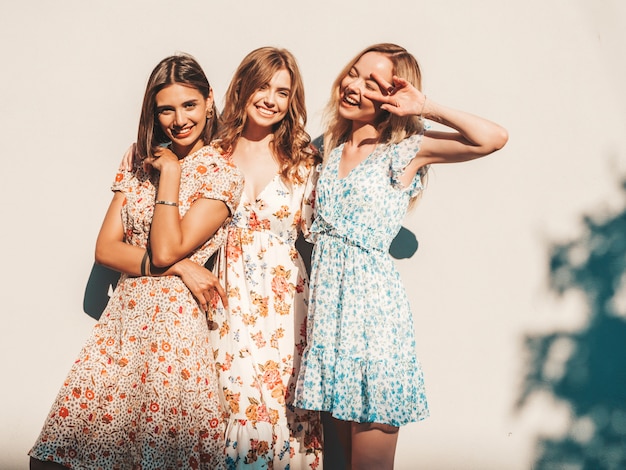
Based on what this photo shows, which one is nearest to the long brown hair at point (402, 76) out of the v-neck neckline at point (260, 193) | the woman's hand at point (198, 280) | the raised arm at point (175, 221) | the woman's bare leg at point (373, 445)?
the v-neck neckline at point (260, 193)

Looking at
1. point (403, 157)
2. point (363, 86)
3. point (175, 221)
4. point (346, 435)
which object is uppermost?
point (363, 86)

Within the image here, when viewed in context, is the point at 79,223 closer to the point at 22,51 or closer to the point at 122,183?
the point at 122,183

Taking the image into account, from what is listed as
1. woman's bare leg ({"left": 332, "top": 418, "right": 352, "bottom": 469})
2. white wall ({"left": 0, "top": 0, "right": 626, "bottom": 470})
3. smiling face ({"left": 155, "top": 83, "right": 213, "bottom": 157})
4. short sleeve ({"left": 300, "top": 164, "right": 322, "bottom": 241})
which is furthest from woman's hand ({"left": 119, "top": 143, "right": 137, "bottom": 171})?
woman's bare leg ({"left": 332, "top": 418, "right": 352, "bottom": 469})

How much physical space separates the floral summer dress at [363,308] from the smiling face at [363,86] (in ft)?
0.64

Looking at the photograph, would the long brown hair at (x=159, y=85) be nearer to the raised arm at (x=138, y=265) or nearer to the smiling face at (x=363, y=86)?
the raised arm at (x=138, y=265)

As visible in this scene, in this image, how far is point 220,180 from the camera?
10.3 feet

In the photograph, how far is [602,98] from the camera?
3.71 m

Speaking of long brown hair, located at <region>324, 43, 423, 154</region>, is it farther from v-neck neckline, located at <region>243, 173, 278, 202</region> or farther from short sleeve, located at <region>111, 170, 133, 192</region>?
short sleeve, located at <region>111, 170, 133, 192</region>

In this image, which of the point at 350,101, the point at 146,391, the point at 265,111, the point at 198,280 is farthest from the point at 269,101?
the point at 146,391

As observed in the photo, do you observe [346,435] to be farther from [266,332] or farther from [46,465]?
[46,465]

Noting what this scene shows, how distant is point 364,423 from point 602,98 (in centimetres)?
209

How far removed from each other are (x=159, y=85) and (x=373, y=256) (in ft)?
3.99

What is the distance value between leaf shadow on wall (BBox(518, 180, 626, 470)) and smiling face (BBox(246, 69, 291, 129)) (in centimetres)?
161

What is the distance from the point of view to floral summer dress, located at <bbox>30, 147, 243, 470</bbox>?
295 cm
